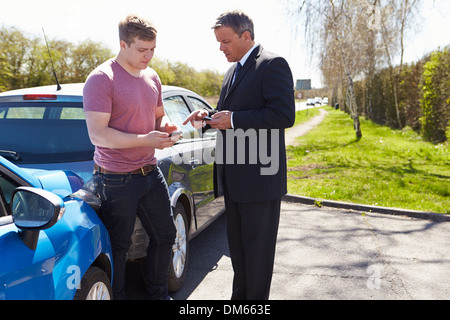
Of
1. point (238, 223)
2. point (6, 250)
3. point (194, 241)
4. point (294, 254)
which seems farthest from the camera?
point (194, 241)

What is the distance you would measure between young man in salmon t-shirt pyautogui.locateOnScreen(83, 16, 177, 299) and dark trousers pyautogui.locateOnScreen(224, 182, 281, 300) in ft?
2.00

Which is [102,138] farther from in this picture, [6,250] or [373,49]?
[373,49]

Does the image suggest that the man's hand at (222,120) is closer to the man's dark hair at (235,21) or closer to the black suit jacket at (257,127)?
the black suit jacket at (257,127)

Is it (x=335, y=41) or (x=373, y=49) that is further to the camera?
(x=373, y=49)

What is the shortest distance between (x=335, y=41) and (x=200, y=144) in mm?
14888

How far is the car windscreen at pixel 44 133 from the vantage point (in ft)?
9.05

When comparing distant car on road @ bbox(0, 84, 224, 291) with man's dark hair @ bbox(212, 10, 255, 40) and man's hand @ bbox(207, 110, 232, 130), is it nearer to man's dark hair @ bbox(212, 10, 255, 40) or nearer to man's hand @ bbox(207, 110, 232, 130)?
man's hand @ bbox(207, 110, 232, 130)

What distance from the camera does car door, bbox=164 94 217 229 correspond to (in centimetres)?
368

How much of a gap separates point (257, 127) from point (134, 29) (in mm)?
978

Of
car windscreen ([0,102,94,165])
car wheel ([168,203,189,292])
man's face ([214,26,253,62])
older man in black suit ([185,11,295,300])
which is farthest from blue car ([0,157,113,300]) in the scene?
man's face ([214,26,253,62])

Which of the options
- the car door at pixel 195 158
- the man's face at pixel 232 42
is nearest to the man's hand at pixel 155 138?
the man's face at pixel 232 42

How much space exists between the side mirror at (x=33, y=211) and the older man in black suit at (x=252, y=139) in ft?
3.99

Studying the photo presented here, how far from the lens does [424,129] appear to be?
48.4ft

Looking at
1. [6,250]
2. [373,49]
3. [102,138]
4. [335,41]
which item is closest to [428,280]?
[102,138]
